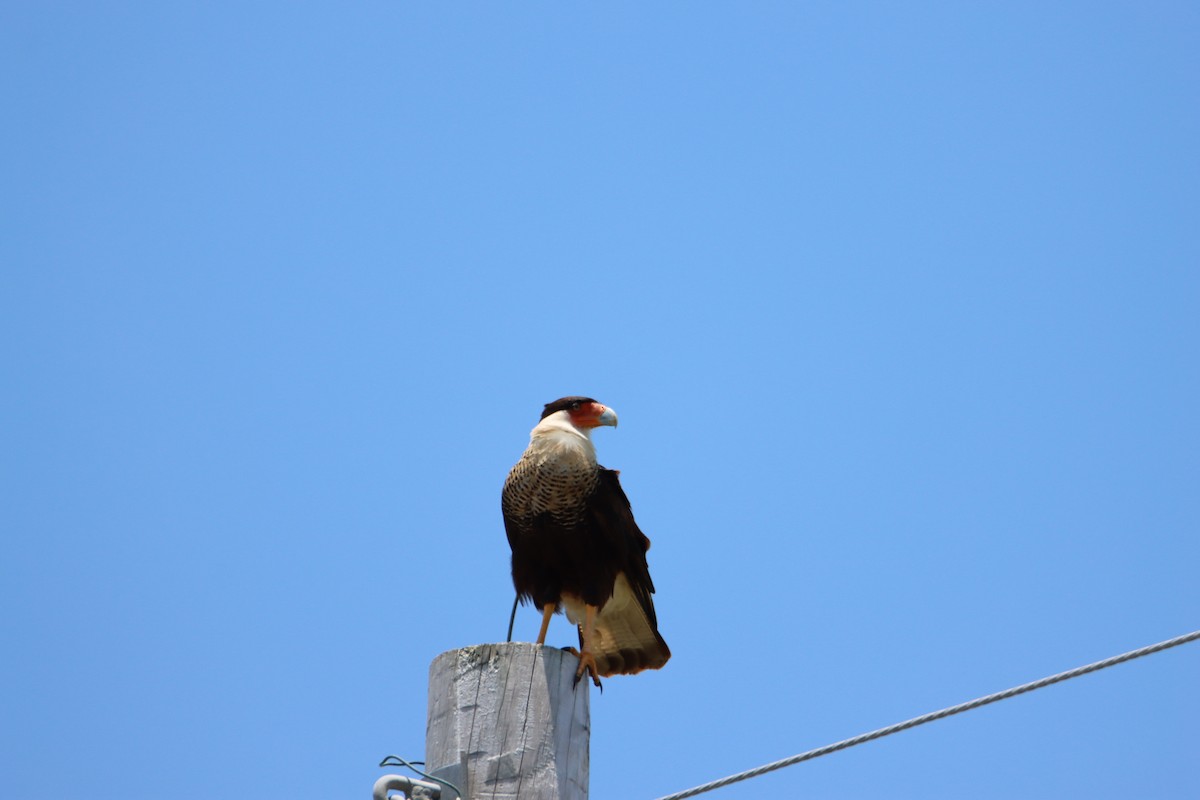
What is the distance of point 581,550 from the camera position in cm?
545

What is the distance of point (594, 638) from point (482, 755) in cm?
241

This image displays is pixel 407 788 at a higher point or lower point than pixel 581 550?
lower

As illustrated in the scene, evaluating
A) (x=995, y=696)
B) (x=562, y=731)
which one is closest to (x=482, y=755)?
(x=562, y=731)

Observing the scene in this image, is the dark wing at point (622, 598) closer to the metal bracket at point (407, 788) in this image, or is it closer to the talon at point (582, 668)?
the talon at point (582, 668)

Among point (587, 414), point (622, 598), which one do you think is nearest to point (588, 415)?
point (587, 414)

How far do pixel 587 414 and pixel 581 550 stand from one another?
0.65m

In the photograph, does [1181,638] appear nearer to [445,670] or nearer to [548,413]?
[445,670]

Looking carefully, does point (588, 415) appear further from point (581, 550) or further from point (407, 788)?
point (407, 788)

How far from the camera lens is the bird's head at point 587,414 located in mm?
5707

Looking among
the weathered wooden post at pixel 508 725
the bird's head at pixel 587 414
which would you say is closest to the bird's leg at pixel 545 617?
the bird's head at pixel 587 414

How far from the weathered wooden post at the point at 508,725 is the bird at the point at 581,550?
1.95 metres

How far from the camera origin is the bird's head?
225 inches

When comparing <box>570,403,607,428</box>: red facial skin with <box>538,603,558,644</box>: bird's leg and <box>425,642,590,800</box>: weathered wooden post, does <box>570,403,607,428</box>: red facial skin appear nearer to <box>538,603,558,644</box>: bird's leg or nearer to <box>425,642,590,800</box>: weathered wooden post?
<box>538,603,558,644</box>: bird's leg

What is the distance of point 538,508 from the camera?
215 inches
